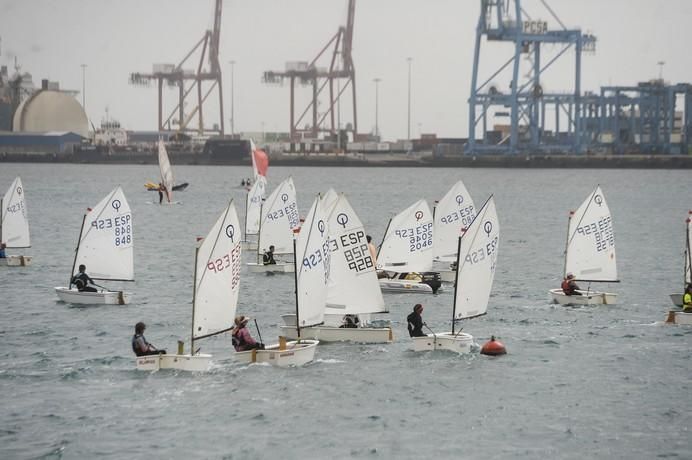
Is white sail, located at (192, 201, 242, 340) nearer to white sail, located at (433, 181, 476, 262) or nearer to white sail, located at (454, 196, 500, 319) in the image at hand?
white sail, located at (454, 196, 500, 319)

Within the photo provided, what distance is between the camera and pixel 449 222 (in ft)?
171

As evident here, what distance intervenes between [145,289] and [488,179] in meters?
131

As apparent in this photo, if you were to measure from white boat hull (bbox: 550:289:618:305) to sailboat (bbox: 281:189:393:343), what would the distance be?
10.2 metres

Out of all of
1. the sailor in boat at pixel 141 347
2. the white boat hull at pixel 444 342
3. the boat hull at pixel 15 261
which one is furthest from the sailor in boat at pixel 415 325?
the boat hull at pixel 15 261

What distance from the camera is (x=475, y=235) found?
36438 millimetres

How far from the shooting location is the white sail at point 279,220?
54.6 meters

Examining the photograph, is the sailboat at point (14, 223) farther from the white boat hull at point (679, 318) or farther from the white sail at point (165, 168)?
the white sail at point (165, 168)

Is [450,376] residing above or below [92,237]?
below

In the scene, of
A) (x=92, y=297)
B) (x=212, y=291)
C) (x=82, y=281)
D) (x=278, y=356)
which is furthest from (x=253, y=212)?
(x=278, y=356)

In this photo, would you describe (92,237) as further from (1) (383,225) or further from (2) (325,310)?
(1) (383,225)

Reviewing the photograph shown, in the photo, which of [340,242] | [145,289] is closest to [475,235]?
[340,242]

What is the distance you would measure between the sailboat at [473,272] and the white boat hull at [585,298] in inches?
A: 287

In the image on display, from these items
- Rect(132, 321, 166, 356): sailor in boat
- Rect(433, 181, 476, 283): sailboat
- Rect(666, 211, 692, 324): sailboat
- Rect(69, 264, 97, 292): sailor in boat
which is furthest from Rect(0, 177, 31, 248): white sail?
Rect(666, 211, 692, 324): sailboat

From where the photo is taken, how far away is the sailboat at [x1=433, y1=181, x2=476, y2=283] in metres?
51.9
